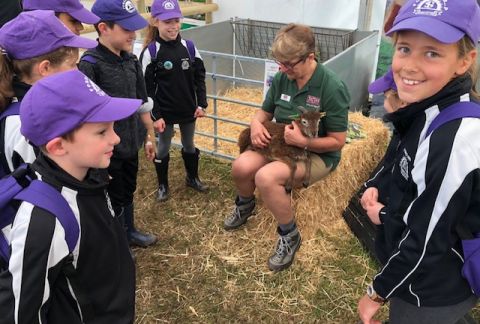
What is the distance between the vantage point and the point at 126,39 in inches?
105

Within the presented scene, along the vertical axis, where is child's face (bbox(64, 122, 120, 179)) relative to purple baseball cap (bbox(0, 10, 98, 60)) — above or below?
below

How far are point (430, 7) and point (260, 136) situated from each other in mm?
1834

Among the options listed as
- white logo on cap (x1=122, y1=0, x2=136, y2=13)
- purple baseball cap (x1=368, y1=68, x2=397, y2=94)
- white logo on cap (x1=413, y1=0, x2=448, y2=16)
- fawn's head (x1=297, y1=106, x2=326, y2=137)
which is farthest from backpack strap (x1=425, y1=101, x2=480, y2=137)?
white logo on cap (x1=122, y1=0, x2=136, y2=13)

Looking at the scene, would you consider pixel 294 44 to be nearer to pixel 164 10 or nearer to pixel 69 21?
pixel 164 10

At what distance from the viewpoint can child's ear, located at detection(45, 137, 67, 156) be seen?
1.41 meters

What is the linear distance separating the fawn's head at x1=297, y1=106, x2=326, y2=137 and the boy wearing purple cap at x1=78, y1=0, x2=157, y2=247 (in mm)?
1153

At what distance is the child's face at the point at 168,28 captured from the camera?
3414mm

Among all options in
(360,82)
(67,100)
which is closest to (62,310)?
(67,100)

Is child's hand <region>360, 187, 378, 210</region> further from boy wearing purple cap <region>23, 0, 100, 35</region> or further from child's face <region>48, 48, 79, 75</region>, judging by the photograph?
boy wearing purple cap <region>23, 0, 100, 35</region>

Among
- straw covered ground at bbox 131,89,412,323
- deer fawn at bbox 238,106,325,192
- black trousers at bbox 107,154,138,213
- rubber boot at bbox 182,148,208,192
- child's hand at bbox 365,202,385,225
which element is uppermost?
child's hand at bbox 365,202,385,225

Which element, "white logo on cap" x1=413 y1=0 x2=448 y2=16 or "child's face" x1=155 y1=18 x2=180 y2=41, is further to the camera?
"child's face" x1=155 y1=18 x2=180 y2=41

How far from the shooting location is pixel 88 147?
4.87 feet

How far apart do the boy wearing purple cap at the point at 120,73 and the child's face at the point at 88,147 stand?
1.18 metres

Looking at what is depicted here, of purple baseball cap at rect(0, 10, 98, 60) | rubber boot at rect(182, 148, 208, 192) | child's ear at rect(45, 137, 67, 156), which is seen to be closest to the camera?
child's ear at rect(45, 137, 67, 156)
